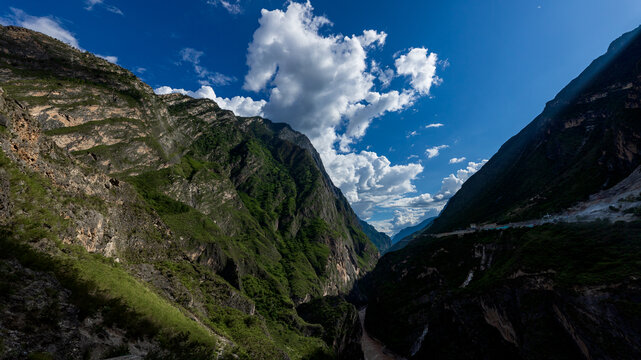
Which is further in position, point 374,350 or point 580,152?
point 580,152

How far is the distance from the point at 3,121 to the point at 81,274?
768 inches

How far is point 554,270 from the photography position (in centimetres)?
3350

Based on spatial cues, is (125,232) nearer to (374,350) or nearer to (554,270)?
(554,270)

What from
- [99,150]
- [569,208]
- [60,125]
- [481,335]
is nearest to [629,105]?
[569,208]

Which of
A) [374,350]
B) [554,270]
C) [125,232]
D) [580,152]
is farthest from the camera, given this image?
Result: [580,152]

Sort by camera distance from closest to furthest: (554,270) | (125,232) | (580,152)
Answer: (554,270)
(125,232)
(580,152)

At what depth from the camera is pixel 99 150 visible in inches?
3538

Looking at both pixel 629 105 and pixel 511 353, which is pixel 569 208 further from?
pixel 511 353

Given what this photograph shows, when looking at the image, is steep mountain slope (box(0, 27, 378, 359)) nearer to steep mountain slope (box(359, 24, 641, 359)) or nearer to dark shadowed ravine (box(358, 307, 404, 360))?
dark shadowed ravine (box(358, 307, 404, 360))

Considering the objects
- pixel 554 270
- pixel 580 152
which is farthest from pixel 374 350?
pixel 580 152

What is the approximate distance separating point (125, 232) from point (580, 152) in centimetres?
16376

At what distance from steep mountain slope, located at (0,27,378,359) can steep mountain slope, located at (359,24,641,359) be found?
40.2 m

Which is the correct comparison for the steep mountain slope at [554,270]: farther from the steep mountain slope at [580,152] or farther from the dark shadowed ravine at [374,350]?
the dark shadowed ravine at [374,350]

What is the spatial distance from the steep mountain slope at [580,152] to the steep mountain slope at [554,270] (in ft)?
1.73
